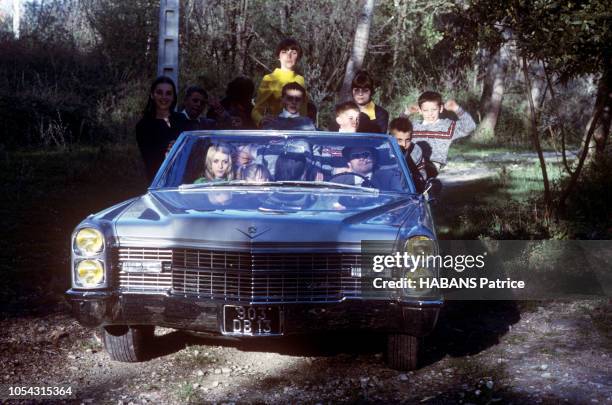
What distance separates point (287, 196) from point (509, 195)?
775 centimetres

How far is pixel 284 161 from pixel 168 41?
5.10 meters

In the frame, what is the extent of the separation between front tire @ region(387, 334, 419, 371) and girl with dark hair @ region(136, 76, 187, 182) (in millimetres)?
3272

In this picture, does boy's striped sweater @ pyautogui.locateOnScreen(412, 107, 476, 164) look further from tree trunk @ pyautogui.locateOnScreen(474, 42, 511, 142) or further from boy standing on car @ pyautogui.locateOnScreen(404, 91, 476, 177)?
tree trunk @ pyautogui.locateOnScreen(474, 42, 511, 142)

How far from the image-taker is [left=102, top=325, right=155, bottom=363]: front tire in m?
5.20

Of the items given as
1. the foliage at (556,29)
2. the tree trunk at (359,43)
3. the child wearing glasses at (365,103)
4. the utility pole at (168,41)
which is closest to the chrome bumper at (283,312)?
the child wearing glasses at (365,103)

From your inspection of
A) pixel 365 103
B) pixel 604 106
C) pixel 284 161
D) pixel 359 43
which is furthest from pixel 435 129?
pixel 359 43

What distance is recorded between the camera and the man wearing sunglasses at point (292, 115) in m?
7.59

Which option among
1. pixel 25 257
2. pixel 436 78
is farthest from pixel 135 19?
pixel 25 257

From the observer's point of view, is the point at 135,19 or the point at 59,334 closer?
the point at 59,334

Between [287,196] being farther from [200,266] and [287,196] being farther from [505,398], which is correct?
[505,398]

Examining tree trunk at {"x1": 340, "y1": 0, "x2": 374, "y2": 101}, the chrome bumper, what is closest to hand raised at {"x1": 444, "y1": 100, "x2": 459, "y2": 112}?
the chrome bumper

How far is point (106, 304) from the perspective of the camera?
480cm

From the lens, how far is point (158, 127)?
25.3 ft

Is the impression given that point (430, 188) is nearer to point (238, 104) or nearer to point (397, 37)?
point (238, 104)
